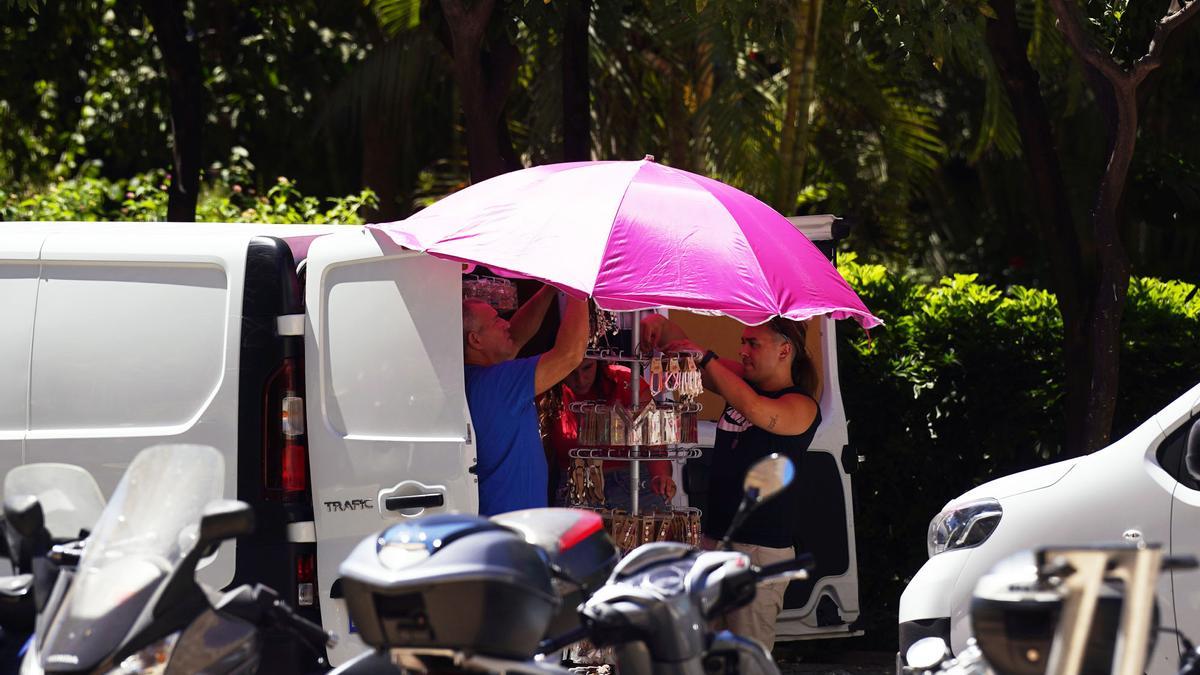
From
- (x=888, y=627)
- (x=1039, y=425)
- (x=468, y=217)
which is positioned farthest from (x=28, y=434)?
(x=1039, y=425)

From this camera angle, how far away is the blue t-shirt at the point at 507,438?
5859mm

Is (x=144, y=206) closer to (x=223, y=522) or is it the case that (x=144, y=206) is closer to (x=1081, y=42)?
(x=1081, y=42)

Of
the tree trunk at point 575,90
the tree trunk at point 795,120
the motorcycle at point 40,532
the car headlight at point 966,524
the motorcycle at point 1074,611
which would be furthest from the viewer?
the tree trunk at point 795,120

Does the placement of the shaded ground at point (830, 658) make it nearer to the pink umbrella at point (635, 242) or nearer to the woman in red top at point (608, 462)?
the woman in red top at point (608, 462)

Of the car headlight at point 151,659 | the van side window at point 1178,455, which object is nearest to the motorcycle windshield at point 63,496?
the car headlight at point 151,659

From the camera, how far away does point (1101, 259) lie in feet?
25.3

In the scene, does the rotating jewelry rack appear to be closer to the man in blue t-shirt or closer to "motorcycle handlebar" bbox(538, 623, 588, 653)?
the man in blue t-shirt

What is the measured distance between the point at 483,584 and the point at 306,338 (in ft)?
8.85

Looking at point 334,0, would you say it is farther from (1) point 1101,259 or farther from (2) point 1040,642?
(2) point 1040,642

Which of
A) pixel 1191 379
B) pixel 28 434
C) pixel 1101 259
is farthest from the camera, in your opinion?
pixel 1191 379

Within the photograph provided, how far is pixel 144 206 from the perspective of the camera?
11914 mm

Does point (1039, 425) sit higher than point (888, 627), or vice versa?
point (1039, 425)

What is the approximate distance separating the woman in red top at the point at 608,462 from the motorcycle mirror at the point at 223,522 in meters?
3.01

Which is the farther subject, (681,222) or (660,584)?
(681,222)
